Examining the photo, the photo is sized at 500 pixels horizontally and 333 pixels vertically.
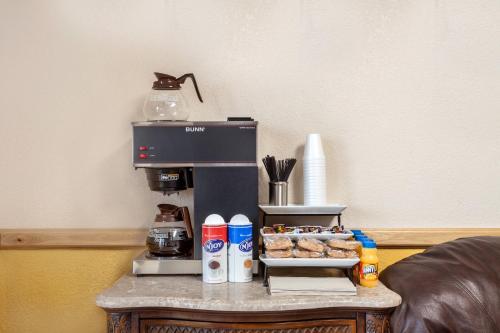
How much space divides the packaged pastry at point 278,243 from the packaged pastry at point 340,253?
0.41 feet

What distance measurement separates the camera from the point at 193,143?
64.0 inches

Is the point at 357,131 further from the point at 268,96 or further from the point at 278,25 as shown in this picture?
the point at 278,25

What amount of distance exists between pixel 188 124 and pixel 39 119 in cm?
72

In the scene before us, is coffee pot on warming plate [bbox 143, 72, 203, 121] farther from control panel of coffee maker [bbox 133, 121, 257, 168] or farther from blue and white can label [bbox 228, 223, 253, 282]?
blue and white can label [bbox 228, 223, 253, 282]

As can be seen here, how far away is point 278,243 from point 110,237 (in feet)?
2.49

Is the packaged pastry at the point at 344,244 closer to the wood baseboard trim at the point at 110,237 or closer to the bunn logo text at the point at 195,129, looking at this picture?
the wood baseboard trim at the point at 110,237

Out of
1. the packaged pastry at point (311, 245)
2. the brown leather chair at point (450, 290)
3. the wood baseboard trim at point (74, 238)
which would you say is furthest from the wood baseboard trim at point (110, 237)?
the packaged pastry at point (311, 245)

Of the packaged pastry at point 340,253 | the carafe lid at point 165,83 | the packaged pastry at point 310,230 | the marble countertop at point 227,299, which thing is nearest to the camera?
the marble countertop at point 227,299

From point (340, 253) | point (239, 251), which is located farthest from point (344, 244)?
point (239, 251)

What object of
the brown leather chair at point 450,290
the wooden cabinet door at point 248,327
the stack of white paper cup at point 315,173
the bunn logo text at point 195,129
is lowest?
the wooden cabinet door at point 248,327

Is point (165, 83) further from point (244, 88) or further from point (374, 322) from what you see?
point (374, 322)

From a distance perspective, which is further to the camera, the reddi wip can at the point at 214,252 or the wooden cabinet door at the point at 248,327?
the reddi wip can at the point at 214,252

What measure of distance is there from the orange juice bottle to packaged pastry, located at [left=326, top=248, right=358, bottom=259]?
0.06 m

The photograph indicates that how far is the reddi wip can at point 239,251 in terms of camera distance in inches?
62.2
